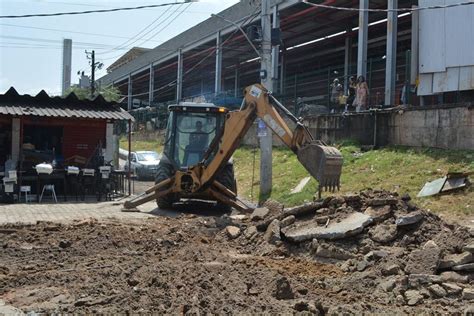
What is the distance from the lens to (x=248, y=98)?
12.4 metres

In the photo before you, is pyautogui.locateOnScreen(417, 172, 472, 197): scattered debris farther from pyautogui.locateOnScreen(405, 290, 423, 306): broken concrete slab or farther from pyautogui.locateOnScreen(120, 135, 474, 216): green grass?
pyautogui.locateOnScreen(405, 290, 423, 306): broken concrete slab

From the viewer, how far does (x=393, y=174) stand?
46.5 feet

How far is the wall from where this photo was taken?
14.4 metres

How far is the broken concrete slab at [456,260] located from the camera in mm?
7109

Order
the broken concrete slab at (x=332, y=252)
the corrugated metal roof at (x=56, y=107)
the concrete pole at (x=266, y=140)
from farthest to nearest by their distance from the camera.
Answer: the corrugated metal roof at (x=56, y=107), the concrete pole at (x=266, y=140), the broken concrete slab at (x=332, y=252)

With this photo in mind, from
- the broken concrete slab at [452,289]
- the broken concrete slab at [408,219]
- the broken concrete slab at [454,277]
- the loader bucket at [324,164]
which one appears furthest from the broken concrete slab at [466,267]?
the loader bucket at [324,164]

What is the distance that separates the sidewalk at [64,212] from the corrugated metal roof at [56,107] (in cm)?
310

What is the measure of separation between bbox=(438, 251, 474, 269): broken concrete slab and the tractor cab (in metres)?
8.32

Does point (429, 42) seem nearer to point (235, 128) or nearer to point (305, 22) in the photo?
point (235, 128)

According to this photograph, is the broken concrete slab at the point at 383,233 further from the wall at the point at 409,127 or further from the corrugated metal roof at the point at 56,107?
the corrugated metal roof at the point at 56,107

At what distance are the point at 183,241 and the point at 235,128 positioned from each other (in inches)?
149

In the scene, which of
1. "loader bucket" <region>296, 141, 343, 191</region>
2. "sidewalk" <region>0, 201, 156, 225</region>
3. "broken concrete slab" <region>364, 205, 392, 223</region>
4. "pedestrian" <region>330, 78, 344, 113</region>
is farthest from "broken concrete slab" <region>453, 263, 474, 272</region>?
"pedestrian" <region>330, 78, 344, 113</region>

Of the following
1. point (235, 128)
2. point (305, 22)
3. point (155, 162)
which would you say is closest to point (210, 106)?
point (235, 128)

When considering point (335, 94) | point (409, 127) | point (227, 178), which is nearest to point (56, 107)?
point (227, 178)
